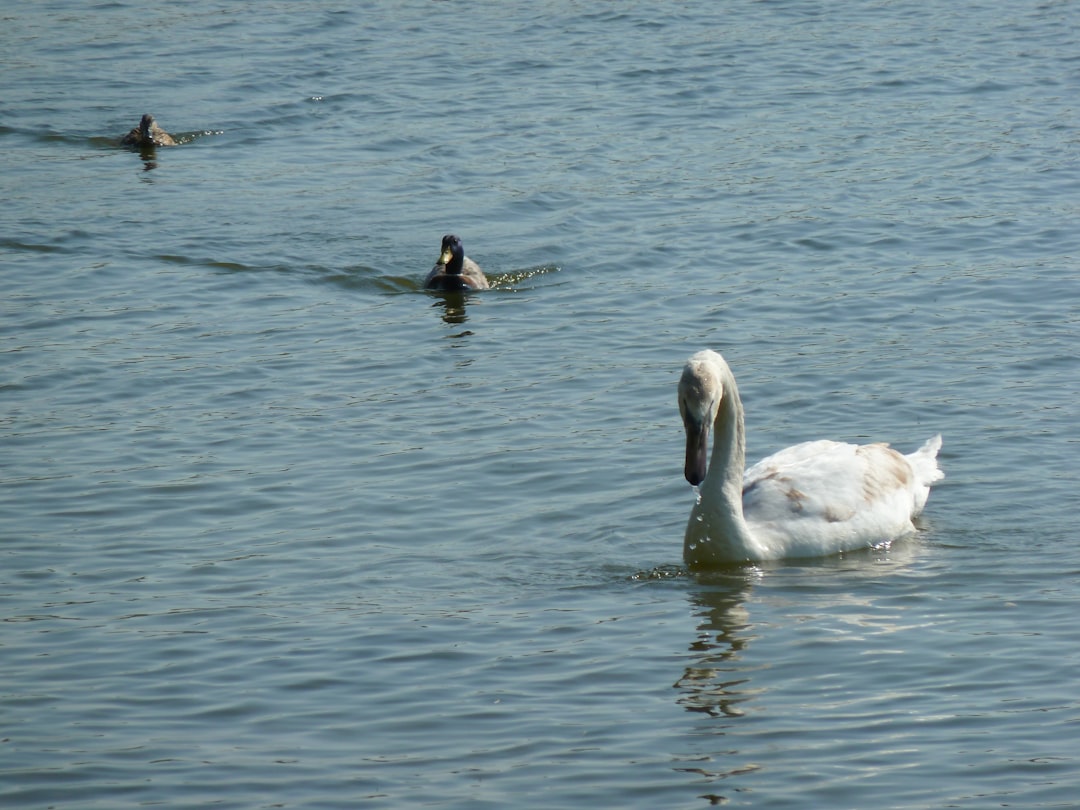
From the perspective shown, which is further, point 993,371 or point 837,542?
point 993,371

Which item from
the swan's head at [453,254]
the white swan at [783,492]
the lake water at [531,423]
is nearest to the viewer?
the lake water at [531,423]

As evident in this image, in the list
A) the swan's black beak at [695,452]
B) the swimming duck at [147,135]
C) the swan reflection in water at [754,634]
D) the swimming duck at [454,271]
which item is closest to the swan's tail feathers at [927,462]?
the swan reflection in water at [754,634]

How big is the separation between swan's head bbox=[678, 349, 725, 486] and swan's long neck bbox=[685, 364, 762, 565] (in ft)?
0.82

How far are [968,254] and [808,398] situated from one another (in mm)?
4397

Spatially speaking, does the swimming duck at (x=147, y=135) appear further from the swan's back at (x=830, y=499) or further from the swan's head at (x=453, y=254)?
the swan's back at (x=830, y=499)

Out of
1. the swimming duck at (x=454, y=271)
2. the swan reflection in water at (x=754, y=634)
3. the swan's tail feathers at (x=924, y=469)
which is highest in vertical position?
the swimming duck at (x=454, y=271)

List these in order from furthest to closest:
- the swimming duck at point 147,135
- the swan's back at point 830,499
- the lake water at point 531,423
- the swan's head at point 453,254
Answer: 1. the swimming duck at point 147,135
2. the swan's head at point 453,254
3. the swan's back at point 830,499
4. the lake water at point 531,423

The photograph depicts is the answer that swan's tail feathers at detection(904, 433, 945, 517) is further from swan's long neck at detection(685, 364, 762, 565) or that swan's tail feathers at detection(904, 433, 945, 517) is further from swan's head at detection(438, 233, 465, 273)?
swan's head at detection(438, 233, 465, 273)

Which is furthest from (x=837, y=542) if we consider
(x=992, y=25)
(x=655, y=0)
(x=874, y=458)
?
(x=655, y=0)

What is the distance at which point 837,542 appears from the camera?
33.4 feet

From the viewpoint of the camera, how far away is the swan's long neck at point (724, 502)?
978 centimetres

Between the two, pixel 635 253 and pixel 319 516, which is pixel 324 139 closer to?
pixel 635 253

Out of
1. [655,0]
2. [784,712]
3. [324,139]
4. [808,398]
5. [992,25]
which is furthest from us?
[655,0]

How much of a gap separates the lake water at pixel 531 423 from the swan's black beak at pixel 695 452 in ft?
2.53
